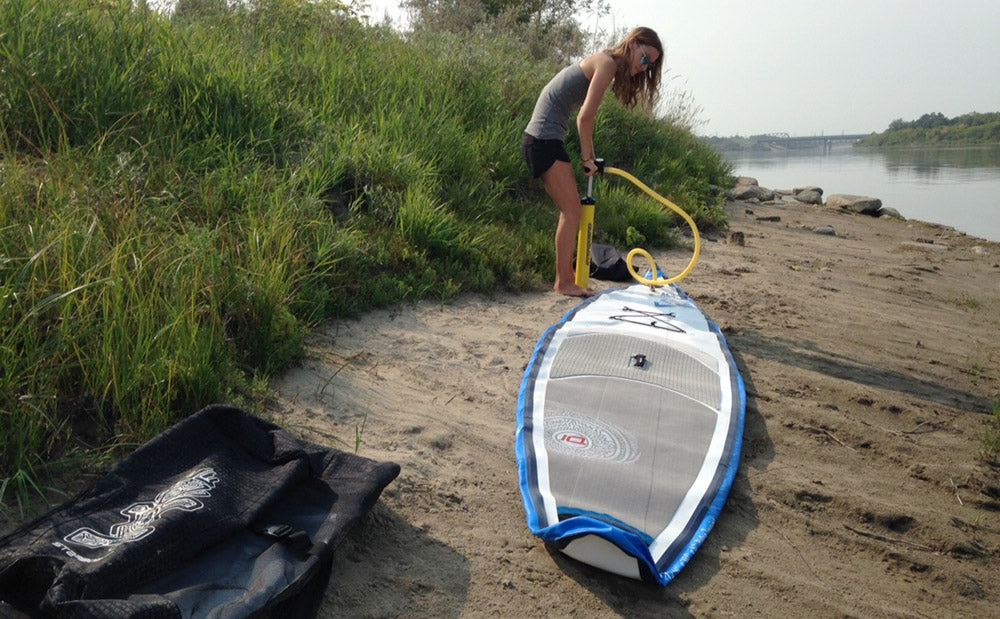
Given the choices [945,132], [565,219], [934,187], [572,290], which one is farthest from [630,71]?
[945,132]

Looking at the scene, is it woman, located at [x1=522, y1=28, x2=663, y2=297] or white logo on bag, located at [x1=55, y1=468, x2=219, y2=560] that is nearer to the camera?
white logo on bag, located at [x1=55, y1=468, x2=219, y2=560]

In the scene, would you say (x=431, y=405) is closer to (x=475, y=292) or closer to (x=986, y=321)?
(x=475, y=292)

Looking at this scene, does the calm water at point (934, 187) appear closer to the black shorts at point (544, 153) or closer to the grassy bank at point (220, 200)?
the grassy bank at point (220, 200)

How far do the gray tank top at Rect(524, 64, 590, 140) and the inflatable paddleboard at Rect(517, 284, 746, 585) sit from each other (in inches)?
52.9

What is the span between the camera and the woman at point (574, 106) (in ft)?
16.0

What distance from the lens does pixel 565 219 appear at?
533 centimetres

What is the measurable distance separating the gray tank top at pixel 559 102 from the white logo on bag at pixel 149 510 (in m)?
3.60

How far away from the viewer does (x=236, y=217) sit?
4.14 meters

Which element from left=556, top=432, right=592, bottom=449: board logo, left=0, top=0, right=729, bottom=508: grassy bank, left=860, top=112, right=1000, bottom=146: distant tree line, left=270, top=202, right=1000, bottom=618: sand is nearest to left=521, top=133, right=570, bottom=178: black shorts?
left=0, top=0, right=729, bottom=508: grassy bank

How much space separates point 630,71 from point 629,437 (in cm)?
277

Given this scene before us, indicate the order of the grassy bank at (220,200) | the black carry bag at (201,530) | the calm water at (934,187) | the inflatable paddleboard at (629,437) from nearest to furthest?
1. the black carry bag at (201,530)
2. the inflatable paddleboard at (629,437)
3. the grassy bank at (220,200)
4. the calm water at (934,187)

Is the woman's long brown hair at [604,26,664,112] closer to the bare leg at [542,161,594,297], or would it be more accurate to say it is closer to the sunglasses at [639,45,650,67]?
the sunglasses at [639,45,650,67]

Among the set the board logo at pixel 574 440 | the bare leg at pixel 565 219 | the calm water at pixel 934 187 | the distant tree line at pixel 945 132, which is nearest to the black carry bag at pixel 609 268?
the bare leg at pixel 565 219

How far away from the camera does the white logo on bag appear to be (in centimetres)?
199
